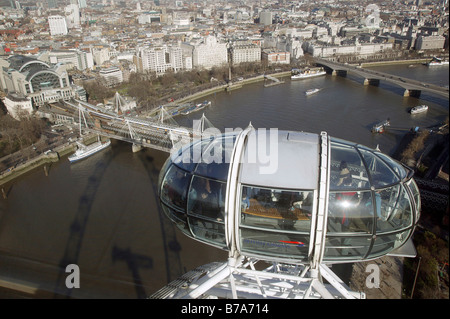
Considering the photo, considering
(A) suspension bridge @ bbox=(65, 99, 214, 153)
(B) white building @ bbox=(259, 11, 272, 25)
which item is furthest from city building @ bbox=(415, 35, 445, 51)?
(A) suspension bridge @ bbox=(65, 99, 214, 153)

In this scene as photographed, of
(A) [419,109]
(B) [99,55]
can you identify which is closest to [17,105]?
(B) [99,55]

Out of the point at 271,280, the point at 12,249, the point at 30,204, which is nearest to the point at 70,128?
the point at 30,204

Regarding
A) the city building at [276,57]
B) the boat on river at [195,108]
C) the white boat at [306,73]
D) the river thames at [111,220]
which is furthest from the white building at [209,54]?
the river thames at [111,220]

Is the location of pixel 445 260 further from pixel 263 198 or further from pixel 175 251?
pixel 263 198


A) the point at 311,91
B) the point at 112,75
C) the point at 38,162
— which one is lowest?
the point at 38,162

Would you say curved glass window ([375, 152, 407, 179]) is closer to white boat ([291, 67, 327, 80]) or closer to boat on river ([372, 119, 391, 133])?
boat on river ([372, 119, 391, 133])

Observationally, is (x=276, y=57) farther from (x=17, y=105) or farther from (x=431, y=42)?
(x=17, y=105)
